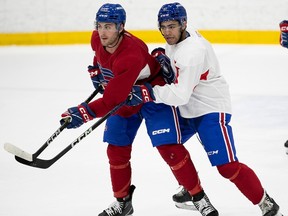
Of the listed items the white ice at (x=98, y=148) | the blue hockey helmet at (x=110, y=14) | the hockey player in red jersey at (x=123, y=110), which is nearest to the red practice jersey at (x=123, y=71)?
the hockey player in red jersey at (x=123, y=110)

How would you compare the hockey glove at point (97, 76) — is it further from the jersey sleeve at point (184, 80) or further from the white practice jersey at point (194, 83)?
the jersey sleeve at point (184, 80)

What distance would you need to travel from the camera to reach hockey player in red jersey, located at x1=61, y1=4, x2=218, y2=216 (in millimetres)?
3058

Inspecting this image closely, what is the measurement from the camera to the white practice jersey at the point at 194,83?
3.06 meters

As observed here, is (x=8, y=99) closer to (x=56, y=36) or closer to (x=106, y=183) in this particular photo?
(x=106, y=183)

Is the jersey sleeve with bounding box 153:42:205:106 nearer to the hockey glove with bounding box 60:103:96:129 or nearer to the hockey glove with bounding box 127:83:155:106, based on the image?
the hockey glove with bounding box 127:83:155:106

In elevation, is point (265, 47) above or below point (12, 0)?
below

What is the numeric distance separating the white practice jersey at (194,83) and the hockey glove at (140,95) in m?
0.03

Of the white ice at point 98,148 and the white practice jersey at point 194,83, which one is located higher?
the white practice jersey at point 194,83

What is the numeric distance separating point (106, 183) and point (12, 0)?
6.15 m

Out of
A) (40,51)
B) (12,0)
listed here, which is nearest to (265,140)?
(40,51)

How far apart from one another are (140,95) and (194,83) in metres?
0.25

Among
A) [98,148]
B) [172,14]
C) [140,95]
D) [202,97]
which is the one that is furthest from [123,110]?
[98,148]

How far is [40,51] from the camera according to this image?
9.34m

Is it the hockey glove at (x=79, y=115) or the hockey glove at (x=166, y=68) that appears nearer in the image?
the hockey glove at (x=79, y=115)
